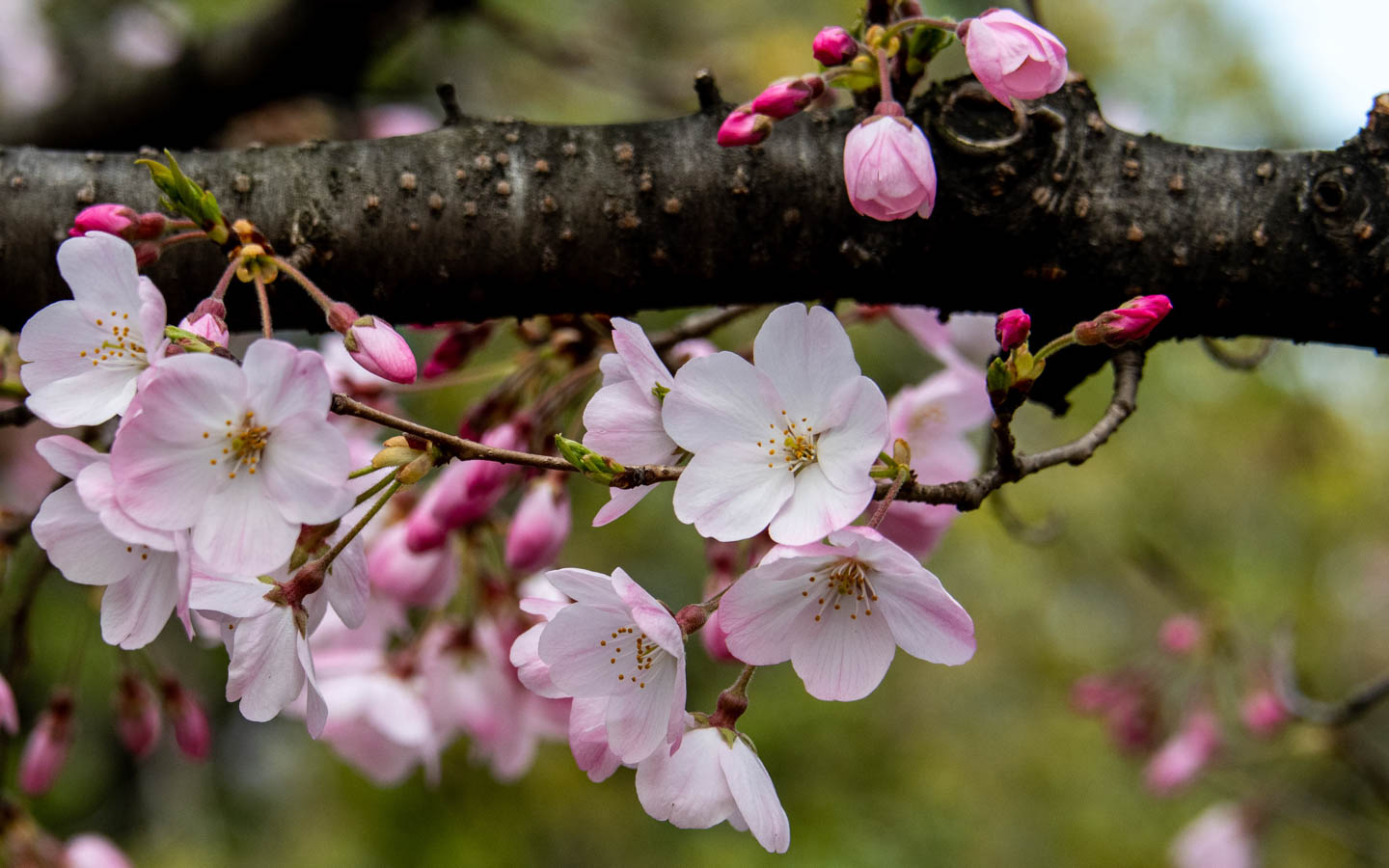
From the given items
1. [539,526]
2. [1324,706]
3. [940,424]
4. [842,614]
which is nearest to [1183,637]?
[1324,706]

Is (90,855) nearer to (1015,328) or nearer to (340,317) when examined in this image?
(340,317)

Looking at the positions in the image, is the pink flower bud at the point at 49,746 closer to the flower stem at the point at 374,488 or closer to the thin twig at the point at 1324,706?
the flower stem at the point at 374,488

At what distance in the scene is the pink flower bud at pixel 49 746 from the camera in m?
1.25

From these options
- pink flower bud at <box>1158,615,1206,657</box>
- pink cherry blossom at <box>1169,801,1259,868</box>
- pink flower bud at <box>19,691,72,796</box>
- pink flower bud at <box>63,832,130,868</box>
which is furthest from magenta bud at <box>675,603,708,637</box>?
pink cherry blossom at <box>1169,801,1259,868</box>

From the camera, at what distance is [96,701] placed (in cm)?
373

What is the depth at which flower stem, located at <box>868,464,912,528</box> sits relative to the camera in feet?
2.11

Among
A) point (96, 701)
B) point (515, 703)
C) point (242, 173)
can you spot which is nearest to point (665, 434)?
point (242, 173)

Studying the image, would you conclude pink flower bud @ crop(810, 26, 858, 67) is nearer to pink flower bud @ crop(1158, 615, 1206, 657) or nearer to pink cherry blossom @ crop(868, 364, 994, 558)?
pink cherry blossom @ crop(868, 364, 994, 558)

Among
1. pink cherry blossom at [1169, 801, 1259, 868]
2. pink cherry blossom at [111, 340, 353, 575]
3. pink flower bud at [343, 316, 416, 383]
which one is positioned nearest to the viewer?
pink cherry blossom at [111, 340, 353, 575]

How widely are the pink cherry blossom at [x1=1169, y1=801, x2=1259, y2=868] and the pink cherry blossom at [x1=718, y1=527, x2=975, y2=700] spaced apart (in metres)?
Answer: 2.14

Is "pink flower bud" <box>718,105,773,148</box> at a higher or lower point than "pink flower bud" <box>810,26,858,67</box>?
lower

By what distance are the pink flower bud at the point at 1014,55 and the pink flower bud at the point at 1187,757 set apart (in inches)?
69.4

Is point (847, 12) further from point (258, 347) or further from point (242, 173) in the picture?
point (258, 347)

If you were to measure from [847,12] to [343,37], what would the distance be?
2.48m
